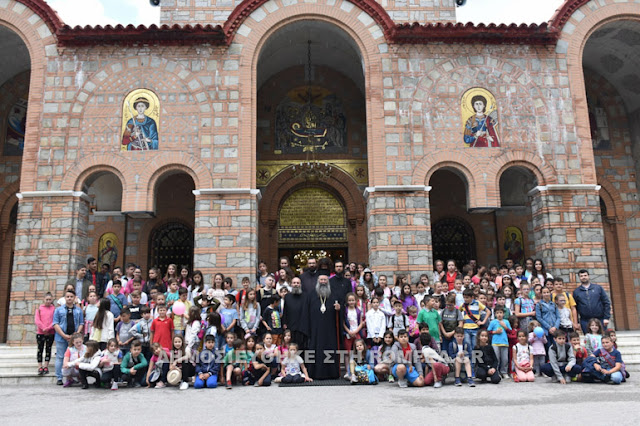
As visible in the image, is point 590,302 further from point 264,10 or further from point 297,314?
point 264,10

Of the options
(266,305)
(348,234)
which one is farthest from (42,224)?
(348,234)

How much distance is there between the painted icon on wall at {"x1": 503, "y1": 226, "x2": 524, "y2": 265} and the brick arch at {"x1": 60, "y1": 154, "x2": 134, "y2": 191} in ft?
34.8

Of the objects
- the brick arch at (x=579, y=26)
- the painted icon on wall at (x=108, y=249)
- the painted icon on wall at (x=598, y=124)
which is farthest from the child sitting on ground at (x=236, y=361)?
the painted icon on wall at (x=598, y=124)

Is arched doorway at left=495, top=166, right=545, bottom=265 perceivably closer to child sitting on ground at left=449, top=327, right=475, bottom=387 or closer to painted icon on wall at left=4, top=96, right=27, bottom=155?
child sitting on ground at left=449, top=327, right=475, bottom=387

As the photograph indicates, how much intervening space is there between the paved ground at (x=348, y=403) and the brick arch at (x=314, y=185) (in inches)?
285

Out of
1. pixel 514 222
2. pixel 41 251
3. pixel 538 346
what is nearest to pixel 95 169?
pixel 41 251

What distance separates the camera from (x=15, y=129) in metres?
14.9

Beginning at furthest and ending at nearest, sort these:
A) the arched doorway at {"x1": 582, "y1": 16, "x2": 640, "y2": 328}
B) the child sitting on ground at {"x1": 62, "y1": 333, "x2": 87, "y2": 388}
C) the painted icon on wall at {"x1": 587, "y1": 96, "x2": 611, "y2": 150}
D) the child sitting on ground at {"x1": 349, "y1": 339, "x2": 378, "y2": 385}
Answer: the painted icon on wall at {"x1": 587, "y1": 96, "x2": 611, "y2": 150} → the arched doorway at {"x1": 582, "y1": 16, "x2": 640, "y2": 328} → the child sitting on ground at {"x1": 62, "y1": 333, "x2": 87, "y2": 388} → the child sitting on ground at {"x1": 349, "y1": 339, "x2": 378, "y2": 385}

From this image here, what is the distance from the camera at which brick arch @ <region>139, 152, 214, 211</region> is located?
11367 mm

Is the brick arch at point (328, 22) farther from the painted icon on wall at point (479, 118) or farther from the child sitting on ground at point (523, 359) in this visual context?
the child sitting on ground at point (523, 359)

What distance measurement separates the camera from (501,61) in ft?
40.0

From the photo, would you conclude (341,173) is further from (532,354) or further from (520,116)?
(532,354)

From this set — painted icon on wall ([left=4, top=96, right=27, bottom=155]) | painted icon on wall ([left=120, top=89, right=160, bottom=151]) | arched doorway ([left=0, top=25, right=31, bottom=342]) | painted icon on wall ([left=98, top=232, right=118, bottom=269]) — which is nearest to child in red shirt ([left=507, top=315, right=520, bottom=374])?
painted icon on wall ([left=120, top=89, right=160, bottom=151])

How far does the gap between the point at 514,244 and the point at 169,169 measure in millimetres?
10028
